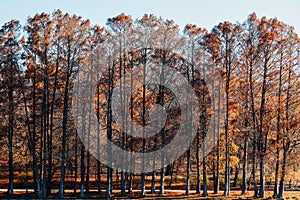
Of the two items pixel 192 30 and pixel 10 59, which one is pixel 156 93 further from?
pixel 10 59

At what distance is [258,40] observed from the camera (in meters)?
28.2

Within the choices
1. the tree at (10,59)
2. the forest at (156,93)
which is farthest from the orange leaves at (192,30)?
the tree at (10,59)

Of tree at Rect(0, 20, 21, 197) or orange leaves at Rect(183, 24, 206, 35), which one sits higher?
orange leaves at Rect(183, 24, 206, 35)

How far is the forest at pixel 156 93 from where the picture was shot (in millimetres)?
28422

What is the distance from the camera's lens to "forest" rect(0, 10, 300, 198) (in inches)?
1119

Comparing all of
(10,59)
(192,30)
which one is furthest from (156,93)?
(10,59)

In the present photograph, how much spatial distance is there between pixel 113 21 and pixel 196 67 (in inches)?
278

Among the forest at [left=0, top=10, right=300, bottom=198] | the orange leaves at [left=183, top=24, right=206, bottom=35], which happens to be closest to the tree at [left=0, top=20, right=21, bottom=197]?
the forest at [left=0, top=10, right=300, bottom=198]

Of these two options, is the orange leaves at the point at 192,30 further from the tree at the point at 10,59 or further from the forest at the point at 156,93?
the tree at the point at 10,59

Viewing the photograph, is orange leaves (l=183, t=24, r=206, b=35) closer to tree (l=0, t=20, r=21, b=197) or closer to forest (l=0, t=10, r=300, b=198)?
forest (l=0, t=10, r=300, b=198)

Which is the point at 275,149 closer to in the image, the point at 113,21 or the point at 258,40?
the point at 258,40

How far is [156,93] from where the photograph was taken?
33.6 meters

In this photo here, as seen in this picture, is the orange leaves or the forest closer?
the forest

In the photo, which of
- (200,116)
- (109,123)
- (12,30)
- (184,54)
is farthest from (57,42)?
(200,116)
